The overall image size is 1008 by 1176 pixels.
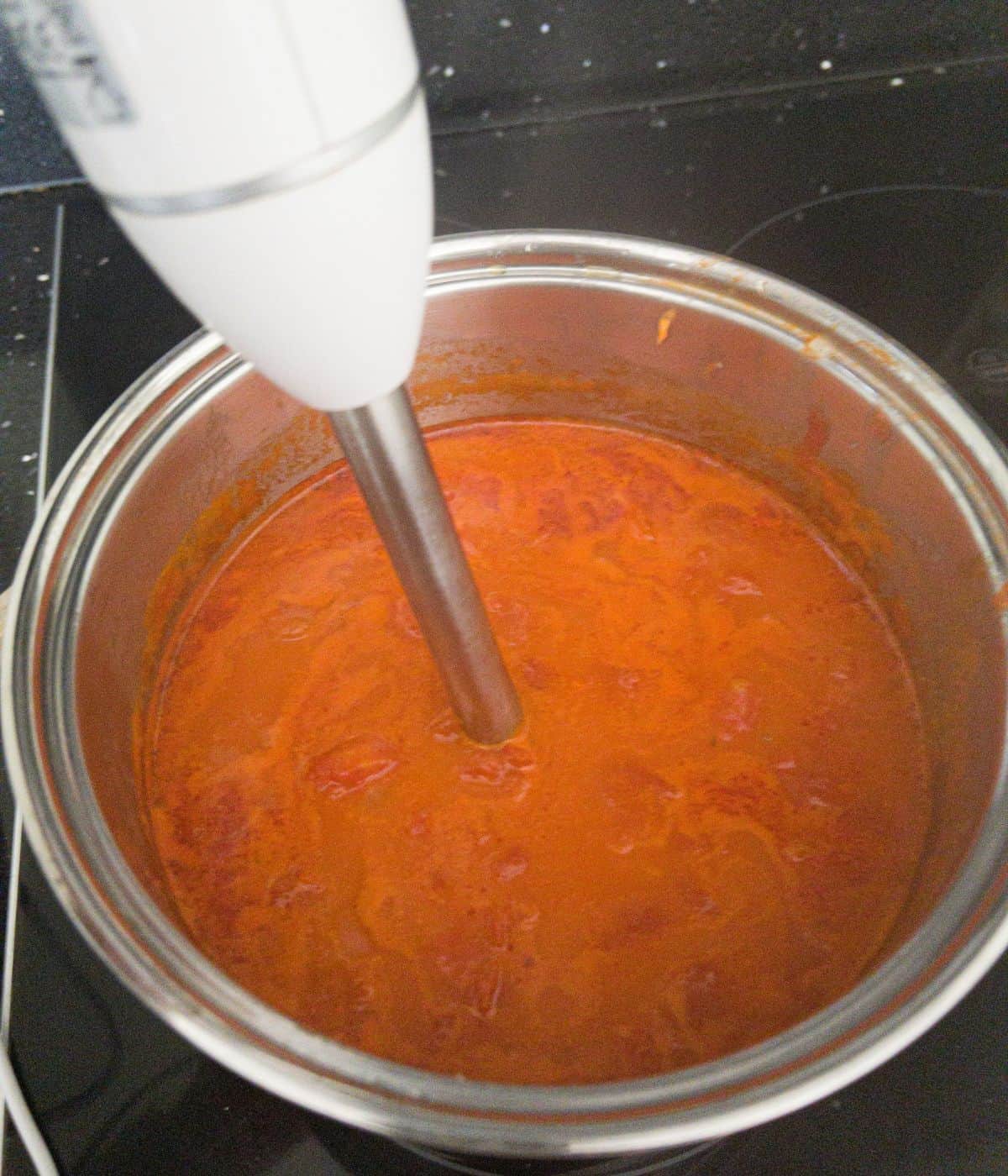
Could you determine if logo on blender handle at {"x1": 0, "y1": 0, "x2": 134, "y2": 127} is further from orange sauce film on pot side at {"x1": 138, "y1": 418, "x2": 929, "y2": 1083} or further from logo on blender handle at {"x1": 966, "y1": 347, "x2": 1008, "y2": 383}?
logo on blender handle at {"x1": 966, "y1": 347, "x2": 1008, "y2": 383}

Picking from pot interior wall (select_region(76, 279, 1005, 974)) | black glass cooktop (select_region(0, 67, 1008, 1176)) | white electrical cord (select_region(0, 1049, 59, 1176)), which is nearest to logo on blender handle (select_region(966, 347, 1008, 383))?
black glass cooktop (select_region(0, 67, 1008, 1176))

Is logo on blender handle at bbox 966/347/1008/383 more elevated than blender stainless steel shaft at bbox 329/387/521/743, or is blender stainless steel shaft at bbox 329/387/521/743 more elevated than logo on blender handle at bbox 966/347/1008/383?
blender stainless steel shaft at bbox 329/387/521/743

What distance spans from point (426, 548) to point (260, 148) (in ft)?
0.99

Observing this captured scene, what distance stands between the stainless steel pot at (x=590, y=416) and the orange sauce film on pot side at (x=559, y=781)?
0.05 meters

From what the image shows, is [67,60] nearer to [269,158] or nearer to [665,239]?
[269,158]

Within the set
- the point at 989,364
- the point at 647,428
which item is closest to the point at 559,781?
the point at 647,428

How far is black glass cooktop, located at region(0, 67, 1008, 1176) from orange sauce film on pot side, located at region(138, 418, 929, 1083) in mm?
92

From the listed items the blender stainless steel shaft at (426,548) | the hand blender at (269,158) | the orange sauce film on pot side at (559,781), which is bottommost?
the orange sauce film on pot side at (559,781)

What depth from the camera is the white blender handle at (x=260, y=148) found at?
0.35 m

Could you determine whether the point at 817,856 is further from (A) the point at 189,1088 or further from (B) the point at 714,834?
(A) the point at 189,1088

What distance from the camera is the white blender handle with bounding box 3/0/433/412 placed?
0.35 m

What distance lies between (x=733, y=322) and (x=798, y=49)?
0.56m

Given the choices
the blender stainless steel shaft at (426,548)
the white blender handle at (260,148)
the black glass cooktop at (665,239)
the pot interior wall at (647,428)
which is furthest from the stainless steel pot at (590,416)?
the white blender handle at (260,148)

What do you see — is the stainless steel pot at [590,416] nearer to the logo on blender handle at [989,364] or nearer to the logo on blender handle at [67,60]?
the logo on blender handle at [989,364]
